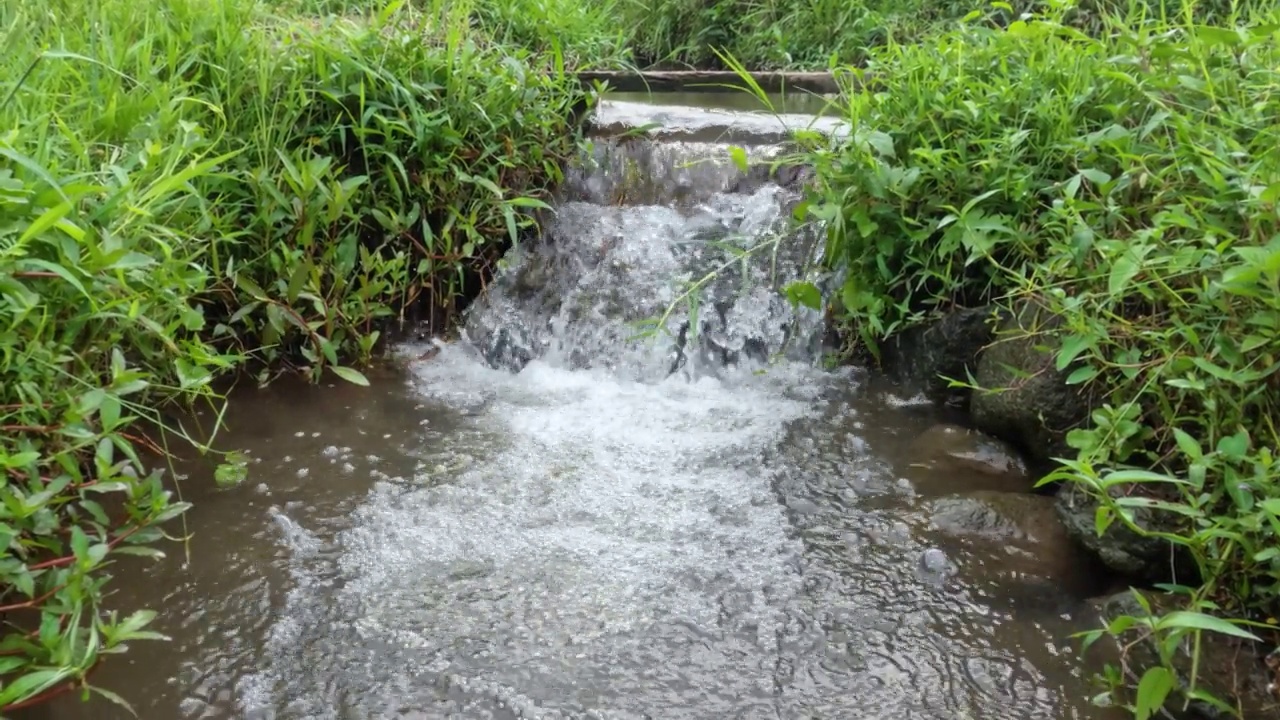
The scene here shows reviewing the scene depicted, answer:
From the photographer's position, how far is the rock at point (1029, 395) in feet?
9.08

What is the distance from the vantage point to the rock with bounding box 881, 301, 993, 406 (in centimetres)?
326

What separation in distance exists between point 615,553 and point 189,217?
1.82 meters

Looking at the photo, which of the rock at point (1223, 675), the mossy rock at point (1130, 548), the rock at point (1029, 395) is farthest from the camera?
the rock at point (1029, 395)

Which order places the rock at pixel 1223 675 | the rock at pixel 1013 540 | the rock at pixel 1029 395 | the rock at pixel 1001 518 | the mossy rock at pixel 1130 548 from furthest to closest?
the rock at pixel 1029 395 < the rock at pixel 1001 518 < the rock at pixel 1013 540 < the mossy rock at pixel 1130 548 < the rock at pixel 1223 675

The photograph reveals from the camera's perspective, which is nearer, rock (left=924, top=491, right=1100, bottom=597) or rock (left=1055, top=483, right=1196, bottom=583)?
rock (left=1055, top=483, right=1196, bottom=583)

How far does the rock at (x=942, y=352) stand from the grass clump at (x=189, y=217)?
5.77 ft

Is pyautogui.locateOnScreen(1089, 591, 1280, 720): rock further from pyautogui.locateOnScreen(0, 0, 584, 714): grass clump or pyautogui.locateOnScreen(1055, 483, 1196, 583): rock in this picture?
pyautogui.locateOnScreen(0, 0, 584, 714): grass clump

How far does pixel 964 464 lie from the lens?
9.53 ft

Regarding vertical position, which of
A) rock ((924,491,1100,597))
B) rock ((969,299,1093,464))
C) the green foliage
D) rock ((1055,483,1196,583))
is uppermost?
the green foliage

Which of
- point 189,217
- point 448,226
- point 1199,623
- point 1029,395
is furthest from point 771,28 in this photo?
point 1199,623

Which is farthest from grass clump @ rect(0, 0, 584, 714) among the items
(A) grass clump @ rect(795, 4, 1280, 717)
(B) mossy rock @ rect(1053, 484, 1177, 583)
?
(B) mossy rock @ rect(1053, 484, 1177, 583)

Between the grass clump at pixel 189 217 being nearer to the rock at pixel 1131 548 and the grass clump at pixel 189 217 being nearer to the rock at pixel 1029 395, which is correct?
the rock at pixel 1029 395

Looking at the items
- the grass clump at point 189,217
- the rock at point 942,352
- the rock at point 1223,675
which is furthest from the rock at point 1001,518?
the grass clump at point 189,217

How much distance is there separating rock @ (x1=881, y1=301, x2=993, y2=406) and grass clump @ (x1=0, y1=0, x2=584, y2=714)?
5.77ft
